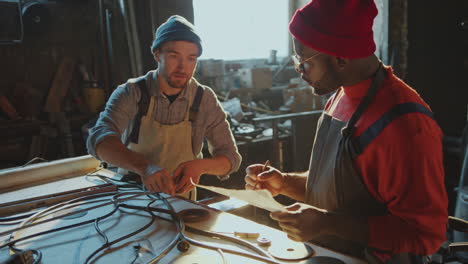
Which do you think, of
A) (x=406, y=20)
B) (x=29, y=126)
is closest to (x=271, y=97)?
(x=406, y=20)

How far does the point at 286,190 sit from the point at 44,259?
103 cm

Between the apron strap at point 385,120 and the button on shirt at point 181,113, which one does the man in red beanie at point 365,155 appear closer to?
the apron strap at point 385,120

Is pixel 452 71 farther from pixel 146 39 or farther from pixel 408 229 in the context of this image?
pixel 408 229

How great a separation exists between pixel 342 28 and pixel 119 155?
50.4 inches

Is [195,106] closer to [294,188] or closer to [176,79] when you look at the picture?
[176,79]

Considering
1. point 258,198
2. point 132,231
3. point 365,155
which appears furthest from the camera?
point 132,231

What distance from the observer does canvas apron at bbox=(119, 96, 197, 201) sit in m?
2.29

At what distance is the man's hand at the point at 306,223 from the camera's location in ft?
3.88

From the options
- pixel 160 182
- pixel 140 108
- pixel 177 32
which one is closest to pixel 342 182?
pixel 160 182

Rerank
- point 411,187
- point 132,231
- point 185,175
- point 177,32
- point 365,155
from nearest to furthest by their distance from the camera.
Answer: point 411,187 < point 365,155 < point 132,231 < point 185,175 < point 177,32

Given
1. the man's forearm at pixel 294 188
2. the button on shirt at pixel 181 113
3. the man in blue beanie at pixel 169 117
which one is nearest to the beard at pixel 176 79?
the man in blue beanie at pixel 169 117

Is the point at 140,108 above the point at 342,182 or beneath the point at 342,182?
above

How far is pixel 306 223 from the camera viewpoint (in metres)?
1.18

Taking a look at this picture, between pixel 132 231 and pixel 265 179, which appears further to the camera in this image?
pixel 265 179
